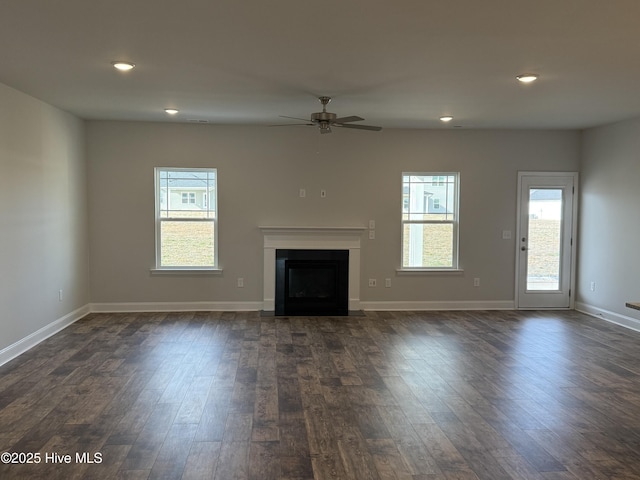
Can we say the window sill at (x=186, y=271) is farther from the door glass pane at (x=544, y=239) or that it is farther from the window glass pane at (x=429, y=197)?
the door glass pane at (x=544, y=239)

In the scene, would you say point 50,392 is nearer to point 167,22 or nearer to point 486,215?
point 167,22

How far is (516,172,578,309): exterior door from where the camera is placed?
7.28 m

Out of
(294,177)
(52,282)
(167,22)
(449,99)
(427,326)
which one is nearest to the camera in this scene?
(167,22)

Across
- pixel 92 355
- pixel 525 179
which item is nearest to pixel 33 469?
pixel 92 355

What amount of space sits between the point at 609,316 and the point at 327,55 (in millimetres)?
5279

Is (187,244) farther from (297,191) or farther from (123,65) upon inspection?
(123,65)

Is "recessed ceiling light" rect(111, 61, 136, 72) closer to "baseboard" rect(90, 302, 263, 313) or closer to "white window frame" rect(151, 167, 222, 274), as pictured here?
"white window frame" rect(151, 167, 222, 274)

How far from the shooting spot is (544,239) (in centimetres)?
734

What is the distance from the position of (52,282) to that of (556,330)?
590cm

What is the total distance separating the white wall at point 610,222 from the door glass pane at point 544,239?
32 centimetres

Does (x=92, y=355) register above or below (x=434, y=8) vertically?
below

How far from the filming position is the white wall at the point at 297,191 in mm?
6789

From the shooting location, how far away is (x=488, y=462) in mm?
2818

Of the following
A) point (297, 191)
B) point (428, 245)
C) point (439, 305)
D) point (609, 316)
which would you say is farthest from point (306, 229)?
point (609, 316)
